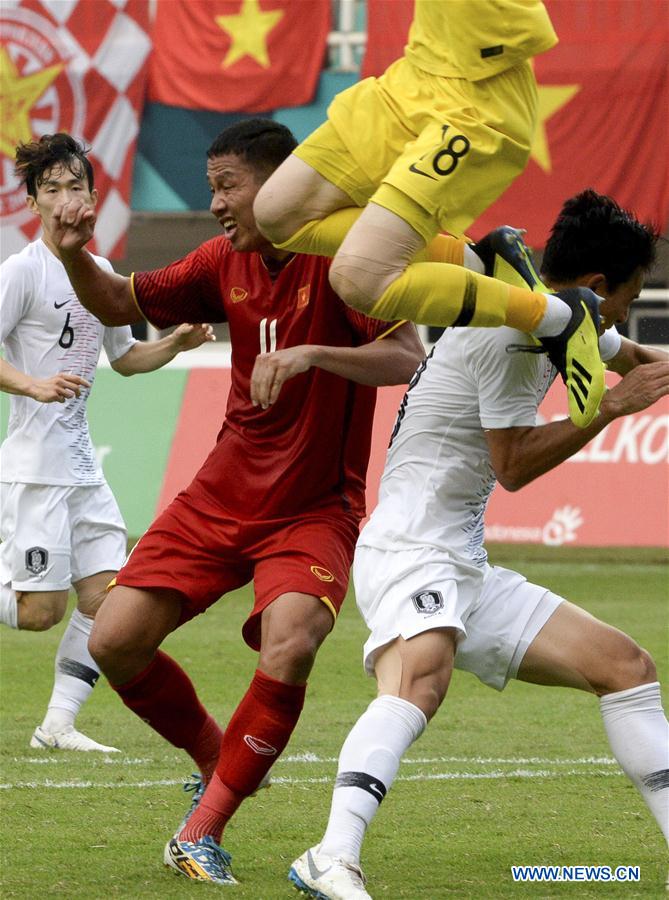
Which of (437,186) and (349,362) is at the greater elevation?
(437,186)

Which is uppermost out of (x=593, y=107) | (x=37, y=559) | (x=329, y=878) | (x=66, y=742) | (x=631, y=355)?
(x=631, y=355)

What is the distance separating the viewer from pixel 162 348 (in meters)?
6.57

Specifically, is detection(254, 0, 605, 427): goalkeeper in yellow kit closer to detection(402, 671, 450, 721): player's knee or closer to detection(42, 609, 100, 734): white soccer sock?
detection(402, 671, 450, 721): player's knee

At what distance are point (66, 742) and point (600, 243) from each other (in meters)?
Answer: 3.54

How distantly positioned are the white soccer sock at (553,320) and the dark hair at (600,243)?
30 centimetres

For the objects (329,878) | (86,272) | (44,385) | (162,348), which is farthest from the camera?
(162,348)

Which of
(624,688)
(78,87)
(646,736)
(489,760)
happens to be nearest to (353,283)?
(624,688)

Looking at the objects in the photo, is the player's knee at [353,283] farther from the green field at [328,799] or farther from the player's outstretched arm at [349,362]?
the green field at [328,799]

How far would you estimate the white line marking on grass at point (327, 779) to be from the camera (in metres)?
6.04

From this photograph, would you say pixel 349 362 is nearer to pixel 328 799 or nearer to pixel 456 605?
pixel 456 605

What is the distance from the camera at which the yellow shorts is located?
176 inches

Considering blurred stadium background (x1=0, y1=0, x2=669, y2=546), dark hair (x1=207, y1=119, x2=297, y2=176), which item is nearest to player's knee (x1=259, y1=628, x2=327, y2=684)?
dark hair (x1=207, y1=119, x2=297, y2=176)

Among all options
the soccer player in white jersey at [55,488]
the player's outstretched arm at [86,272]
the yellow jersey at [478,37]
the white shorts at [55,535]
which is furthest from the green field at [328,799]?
the yellow jersey at [478,37]

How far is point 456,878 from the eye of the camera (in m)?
4.59
